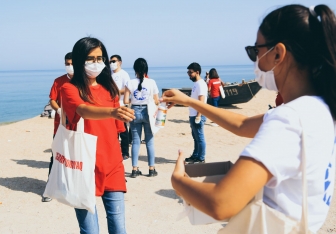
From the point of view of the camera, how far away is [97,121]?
11.1 ft

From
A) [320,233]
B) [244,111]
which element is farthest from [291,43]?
[244,111]

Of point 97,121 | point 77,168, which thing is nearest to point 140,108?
point 97,121

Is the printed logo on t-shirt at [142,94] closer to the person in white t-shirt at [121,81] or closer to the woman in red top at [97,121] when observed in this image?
the person in white t-shirt at [121,81]

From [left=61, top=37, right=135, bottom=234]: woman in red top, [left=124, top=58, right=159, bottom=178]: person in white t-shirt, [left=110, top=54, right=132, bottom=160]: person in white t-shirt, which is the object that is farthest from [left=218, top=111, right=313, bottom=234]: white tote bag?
[left=110, top=54, right=132, bottom=160]: person in white t-shirt

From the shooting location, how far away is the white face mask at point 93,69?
11.7 ft

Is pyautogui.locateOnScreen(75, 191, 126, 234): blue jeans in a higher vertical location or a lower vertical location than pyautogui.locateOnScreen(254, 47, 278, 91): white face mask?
lower

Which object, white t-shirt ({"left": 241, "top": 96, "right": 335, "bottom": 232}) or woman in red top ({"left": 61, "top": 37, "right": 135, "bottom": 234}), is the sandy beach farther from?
white t-shirt ({"left": 241, "top": 96, "right": 335, "bottom": 232})

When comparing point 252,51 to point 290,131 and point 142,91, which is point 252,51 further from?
point 142,91

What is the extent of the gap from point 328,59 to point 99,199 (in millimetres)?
5223

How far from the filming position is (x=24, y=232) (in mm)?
5035

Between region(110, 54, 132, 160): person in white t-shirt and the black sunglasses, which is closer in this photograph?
the black sunglasses

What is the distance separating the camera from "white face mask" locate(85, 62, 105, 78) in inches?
141

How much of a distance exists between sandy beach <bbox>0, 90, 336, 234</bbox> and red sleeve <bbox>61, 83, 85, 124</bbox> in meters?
2.22

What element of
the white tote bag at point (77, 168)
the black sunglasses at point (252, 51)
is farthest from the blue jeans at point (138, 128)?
the black sunglasses at point (252, 51)
